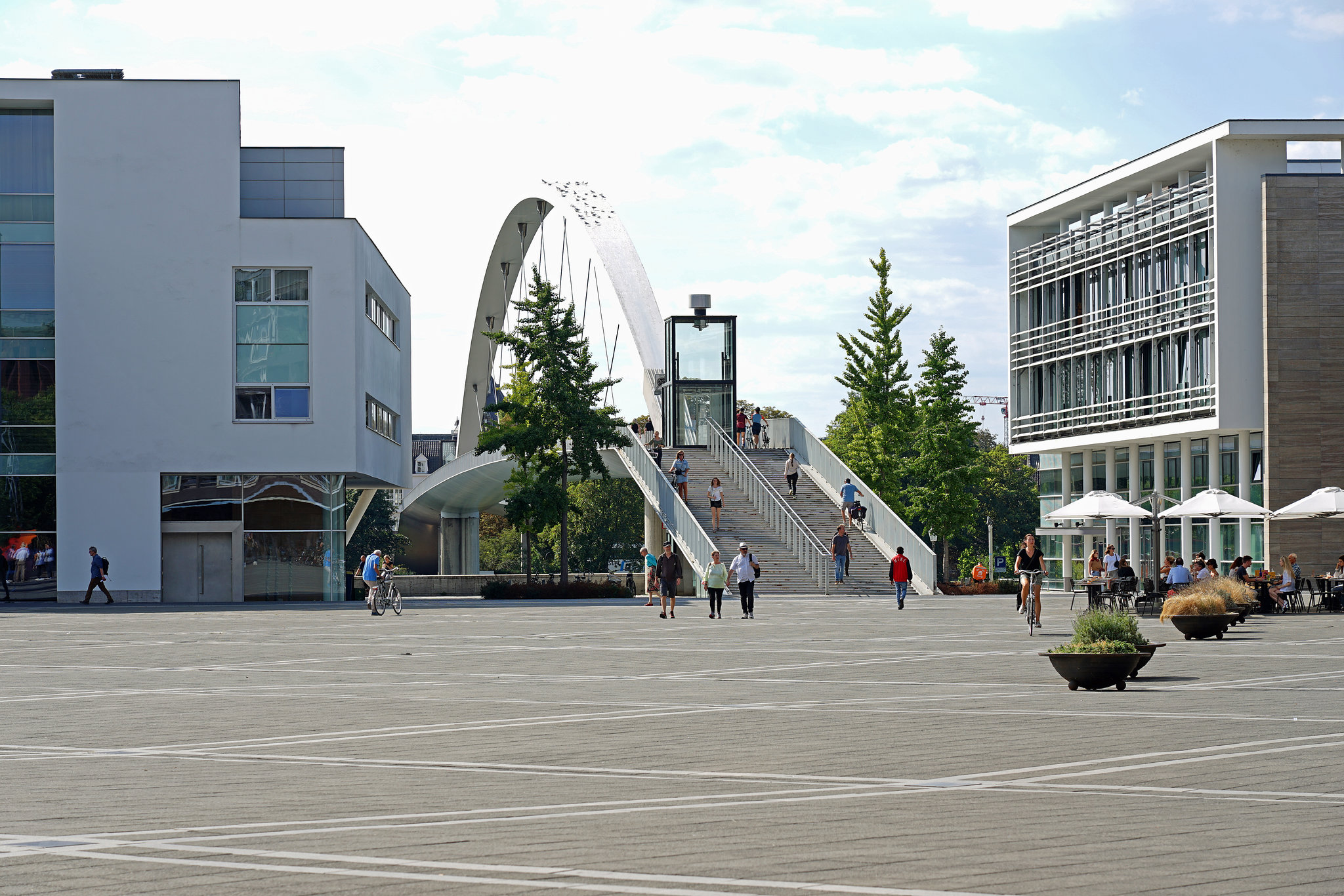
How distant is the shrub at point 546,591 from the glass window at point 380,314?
903cm

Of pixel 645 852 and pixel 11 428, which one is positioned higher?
pixel 11 428

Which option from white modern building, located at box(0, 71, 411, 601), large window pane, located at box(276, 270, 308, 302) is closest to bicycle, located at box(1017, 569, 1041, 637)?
white modern building, located at box(0, 71, 411, 601)

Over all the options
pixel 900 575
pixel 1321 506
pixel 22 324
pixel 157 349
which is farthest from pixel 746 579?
pixel 22 324

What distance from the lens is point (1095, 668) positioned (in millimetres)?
14852

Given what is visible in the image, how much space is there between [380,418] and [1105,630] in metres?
38.7

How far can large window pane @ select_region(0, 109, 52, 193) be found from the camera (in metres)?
42.9

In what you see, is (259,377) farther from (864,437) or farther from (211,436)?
(864,437)

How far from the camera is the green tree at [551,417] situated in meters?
46.2

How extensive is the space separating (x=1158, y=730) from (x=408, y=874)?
22.9ft

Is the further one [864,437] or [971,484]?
[864,437]

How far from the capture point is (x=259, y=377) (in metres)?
43.2

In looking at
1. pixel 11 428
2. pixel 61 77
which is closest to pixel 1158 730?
pixel 11 428

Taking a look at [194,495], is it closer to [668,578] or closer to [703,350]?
[668,578]

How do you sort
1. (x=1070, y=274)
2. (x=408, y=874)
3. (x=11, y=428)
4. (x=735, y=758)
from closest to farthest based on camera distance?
(x=408, y=874), (x=735, y=758), (x=11, y=428), (x=1070, y=274)
